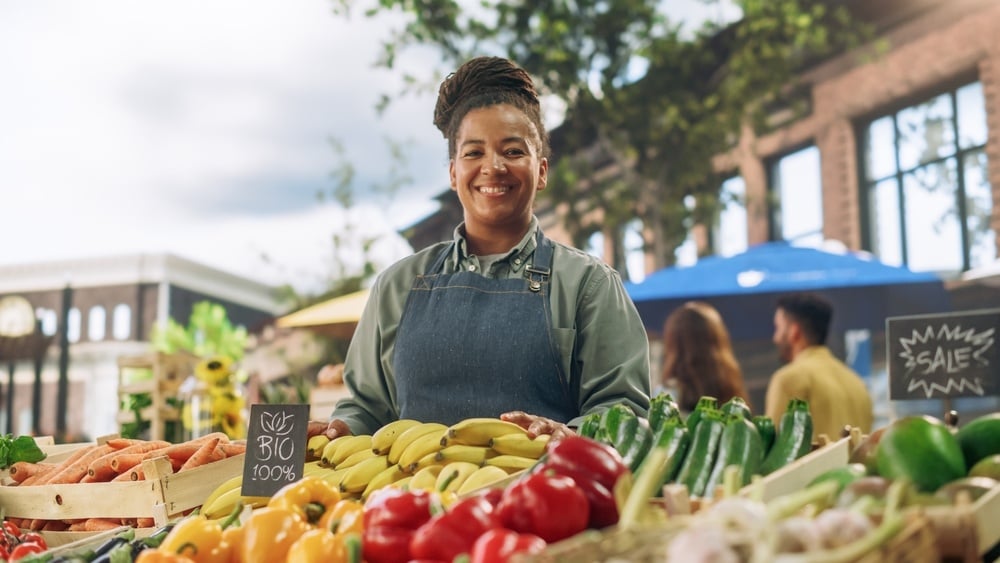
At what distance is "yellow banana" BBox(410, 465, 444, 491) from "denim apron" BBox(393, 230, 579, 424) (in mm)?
549

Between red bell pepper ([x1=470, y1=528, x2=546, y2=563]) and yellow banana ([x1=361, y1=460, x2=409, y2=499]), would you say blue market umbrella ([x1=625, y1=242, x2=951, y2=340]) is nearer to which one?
yellow banana ([x1=361, y1=460, x2=409, y2=499])

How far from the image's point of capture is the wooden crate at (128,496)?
297 centimetres

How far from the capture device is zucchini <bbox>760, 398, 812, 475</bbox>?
2.27m

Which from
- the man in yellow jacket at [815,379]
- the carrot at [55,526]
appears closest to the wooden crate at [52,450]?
the carrot at [55,526]

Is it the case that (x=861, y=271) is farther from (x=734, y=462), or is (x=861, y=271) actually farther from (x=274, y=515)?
(x=274, y=515)

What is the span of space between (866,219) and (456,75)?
10.2 meters

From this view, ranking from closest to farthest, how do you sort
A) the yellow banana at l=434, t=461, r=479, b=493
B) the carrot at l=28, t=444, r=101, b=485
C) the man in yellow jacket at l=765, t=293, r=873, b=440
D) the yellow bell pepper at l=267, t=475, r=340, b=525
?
1. the yellow bell pepper at l=267, t=475, r=340, b=525
2. the yellow banana at l=434, t=461, r=479, b=493
3. the carrot at l=28, t=444, r=101, b=485
4. the man in yellow jacket at l=765, t=293, r=873, b=440

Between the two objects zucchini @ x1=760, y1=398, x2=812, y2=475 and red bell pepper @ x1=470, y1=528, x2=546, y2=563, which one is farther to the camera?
zucchini @ x1=760, y1=398, x2=812, y2=475

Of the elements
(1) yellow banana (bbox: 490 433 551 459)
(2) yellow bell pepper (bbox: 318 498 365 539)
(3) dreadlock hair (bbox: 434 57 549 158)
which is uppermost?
(3) dreadlock hair (bbox: 434 57 549 158)

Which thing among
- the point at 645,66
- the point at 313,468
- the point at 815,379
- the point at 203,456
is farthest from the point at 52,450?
the point at 645,66

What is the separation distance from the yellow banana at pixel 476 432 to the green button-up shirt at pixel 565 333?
304 millimetres

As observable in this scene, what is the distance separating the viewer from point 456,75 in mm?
3193

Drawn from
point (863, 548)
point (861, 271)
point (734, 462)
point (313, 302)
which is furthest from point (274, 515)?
point (313, 302)

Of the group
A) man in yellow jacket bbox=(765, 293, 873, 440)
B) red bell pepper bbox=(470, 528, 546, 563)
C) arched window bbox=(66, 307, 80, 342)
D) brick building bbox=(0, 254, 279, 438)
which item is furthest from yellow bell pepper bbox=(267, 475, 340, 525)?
arched window bbox=(66, 307, 80, 342)
